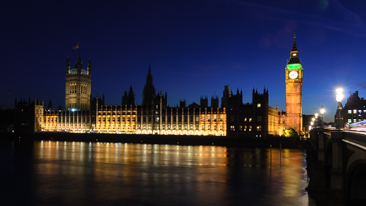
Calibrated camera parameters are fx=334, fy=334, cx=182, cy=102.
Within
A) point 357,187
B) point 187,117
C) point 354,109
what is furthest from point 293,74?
point 357,187

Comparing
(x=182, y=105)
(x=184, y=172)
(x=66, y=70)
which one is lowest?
(x=184, y=172)

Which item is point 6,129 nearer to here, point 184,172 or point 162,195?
point 184,172

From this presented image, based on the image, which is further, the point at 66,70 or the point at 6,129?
the point at 66,70

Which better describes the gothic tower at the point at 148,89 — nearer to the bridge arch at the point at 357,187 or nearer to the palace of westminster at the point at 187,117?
the palace of westminster at the point at 187,117

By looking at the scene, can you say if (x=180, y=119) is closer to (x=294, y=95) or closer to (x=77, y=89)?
(x=294, y=95)

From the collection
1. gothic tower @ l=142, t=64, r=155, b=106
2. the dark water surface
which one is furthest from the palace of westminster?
A: the dark water surface

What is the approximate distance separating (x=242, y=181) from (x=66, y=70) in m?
156

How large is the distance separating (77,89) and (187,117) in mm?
74589

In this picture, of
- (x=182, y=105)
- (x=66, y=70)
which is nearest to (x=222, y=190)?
(x=182, y=105)

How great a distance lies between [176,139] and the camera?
104m

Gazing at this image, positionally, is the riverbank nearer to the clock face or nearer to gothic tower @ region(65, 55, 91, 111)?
the clock face

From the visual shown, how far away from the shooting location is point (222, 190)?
1169 inches

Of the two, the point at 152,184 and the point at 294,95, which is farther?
the point at 294,95

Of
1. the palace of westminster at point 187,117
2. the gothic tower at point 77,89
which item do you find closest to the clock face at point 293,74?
the palace of westminster at point 187,117
